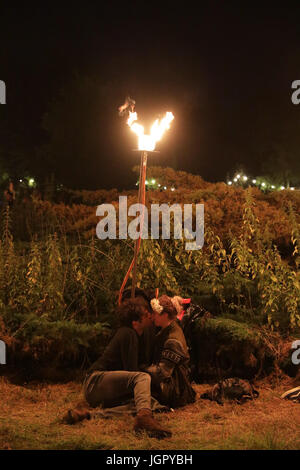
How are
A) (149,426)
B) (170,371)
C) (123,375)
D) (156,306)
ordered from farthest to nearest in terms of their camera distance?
(156,306), (170,371), (123,375), (149,426)

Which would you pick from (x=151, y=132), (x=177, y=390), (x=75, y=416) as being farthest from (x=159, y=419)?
(x=151, y=132)

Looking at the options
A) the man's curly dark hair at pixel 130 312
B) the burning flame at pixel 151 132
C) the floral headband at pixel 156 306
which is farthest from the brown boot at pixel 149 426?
the burning flame at pixel 151 132

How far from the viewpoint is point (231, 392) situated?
5.00 meters

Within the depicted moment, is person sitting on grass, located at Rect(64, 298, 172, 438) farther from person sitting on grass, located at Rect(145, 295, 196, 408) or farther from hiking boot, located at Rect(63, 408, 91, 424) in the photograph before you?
person sitting on grass, located at Rect(145, 295, 196, 408)

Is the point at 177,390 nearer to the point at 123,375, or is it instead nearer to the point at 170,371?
the point at 170,371

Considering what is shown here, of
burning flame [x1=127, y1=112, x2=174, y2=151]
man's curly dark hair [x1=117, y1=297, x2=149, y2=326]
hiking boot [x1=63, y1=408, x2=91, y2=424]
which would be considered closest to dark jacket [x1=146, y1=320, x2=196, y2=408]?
man's curly dark hair [x1=117, y1=297, x2=149, y2=326]

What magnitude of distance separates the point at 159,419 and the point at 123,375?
0.47 m

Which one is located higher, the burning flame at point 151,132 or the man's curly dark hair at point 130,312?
the burning flame at point 151,132

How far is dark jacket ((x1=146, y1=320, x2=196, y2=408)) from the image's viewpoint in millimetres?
4773

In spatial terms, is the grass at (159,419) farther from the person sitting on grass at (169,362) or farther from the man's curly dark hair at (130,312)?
the man's curly dark hair at (130,312)

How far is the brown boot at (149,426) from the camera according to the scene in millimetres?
3979

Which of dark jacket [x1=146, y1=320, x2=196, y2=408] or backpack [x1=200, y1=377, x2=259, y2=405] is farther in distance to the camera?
backpack [x1=200, y1=377, x2=259, y2=405]

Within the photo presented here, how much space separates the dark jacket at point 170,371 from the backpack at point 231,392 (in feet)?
0.64

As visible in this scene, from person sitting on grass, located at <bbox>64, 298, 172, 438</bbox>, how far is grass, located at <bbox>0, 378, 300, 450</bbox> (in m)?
0.20
